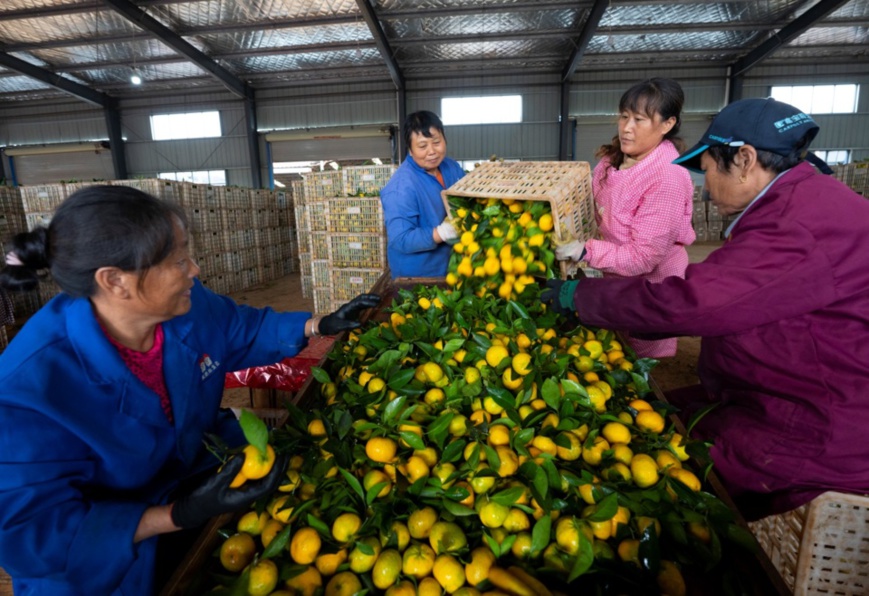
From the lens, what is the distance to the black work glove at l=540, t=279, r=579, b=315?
5.45 feet

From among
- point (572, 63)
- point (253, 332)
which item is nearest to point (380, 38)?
point (572, 63)

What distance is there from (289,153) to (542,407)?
1602 cm

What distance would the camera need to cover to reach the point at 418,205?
2818 mm

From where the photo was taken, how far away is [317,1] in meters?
9.46

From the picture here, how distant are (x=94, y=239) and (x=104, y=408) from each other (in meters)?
0.44

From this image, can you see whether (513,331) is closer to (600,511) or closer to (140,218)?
(600,511)

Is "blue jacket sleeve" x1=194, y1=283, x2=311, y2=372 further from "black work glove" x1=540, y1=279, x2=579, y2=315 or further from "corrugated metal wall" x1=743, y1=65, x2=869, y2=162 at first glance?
"corrugated metal wall" x1=743, y1=65, x2=869, y2=162

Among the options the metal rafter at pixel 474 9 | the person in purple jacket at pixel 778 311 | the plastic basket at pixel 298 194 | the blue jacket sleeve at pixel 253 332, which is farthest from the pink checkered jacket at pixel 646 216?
the metal rafter at pixel 474 9

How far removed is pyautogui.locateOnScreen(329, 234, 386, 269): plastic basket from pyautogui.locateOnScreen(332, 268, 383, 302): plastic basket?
83mm

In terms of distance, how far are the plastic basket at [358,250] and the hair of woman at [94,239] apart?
16.3 ft

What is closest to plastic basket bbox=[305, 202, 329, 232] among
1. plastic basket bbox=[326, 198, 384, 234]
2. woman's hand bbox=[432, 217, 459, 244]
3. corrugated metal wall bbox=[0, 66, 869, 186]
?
plastic basket bbox=[326, 198, 384, 234]

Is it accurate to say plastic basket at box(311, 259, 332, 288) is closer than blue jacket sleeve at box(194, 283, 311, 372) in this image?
No

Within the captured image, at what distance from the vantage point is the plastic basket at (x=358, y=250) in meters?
6.11

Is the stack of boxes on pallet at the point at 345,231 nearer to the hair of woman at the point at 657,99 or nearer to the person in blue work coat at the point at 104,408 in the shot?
the hair of woman at the point at 657,99
